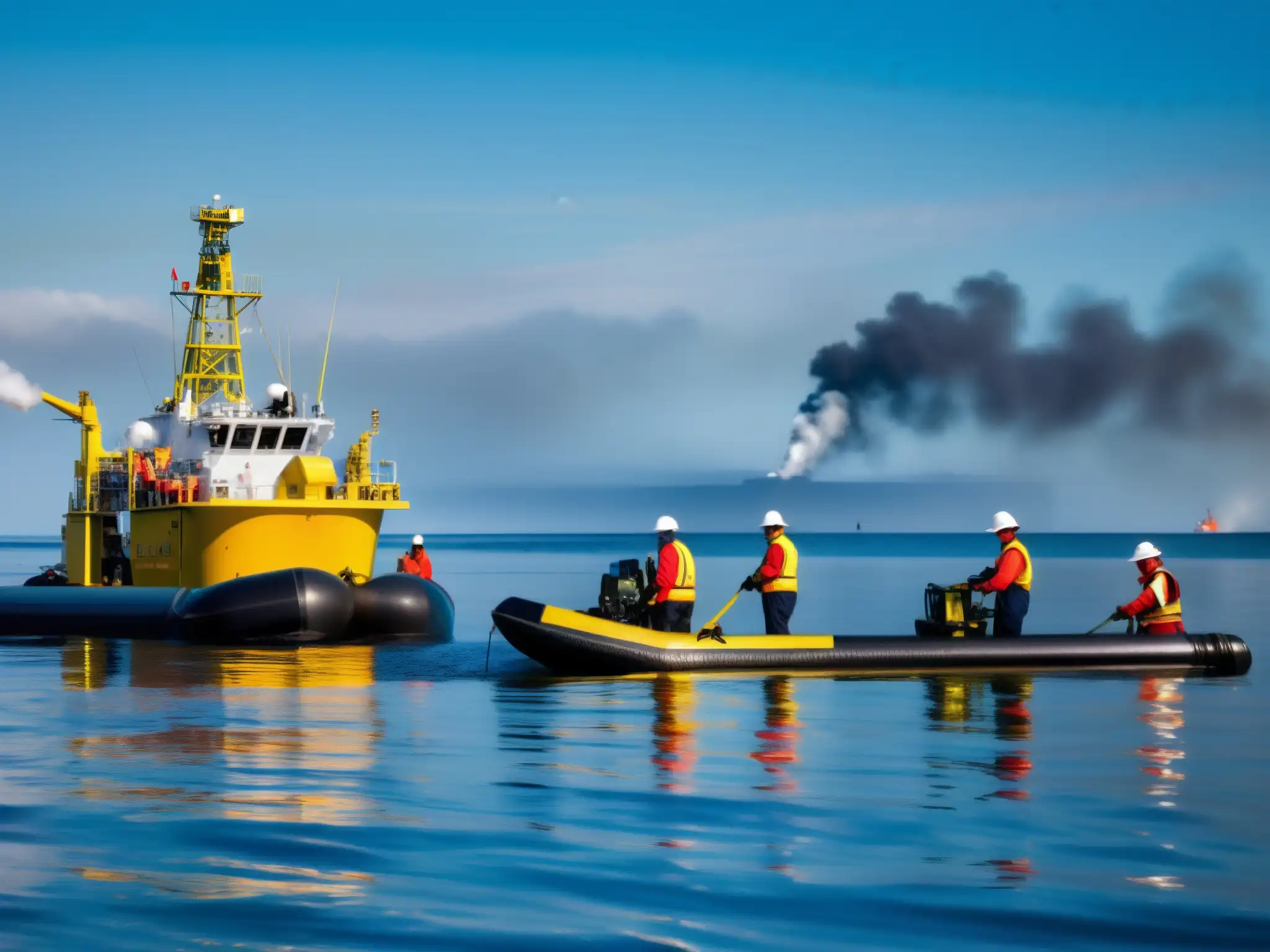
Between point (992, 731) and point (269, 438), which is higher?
point (269, 438)

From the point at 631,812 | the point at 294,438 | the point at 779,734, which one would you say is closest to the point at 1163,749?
the point at 779,734

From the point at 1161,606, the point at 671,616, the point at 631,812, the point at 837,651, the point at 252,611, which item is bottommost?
the point at 631,812

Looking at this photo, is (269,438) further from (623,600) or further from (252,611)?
(623,600)

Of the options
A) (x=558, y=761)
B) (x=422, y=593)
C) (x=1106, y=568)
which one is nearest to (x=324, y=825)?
(x=558, y=761)

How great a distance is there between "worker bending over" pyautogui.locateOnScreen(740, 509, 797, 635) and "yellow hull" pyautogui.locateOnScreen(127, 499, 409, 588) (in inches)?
481

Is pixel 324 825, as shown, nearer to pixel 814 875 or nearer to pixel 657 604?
pixel 814 875

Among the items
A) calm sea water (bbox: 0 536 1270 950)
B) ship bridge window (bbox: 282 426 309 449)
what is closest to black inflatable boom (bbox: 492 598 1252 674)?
calm sea water (bbox: 0 536 1270 950)

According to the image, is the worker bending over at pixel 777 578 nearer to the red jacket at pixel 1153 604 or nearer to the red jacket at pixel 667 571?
the red jacket at pixel 667 571

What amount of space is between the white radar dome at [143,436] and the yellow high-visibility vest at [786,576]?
1835 centimetres

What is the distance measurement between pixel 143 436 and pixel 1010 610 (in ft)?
67.0

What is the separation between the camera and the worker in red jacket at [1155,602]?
16219 millimetres

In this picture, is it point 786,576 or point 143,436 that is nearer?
point 786,576

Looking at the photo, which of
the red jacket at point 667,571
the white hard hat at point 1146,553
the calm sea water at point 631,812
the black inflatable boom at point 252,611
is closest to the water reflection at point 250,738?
the calm sea water at point 631,812

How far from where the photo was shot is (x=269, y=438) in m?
28.1
